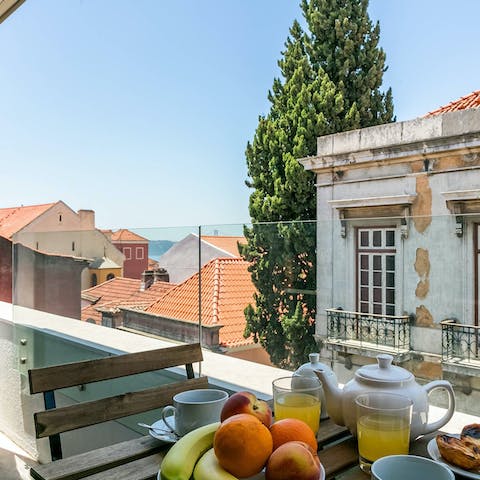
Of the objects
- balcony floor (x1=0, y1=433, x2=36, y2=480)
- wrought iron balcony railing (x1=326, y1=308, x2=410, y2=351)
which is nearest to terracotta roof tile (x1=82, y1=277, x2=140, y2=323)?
balcony floor (x1=0, y1=433, x2=36, y2=480)

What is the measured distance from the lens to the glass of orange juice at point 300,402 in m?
0.81

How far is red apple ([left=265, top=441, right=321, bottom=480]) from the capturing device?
1.87ft

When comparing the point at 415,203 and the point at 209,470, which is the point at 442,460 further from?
the point at 415,203

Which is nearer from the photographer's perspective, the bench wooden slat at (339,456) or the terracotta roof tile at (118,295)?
the bench wooden slat at (339,456)

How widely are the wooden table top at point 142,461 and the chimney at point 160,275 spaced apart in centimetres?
128

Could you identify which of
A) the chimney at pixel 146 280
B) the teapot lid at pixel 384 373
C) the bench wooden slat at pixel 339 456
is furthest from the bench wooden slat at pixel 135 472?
the chimney at pixel 146 280

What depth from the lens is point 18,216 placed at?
35.5 feet

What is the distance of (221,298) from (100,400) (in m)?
0.95

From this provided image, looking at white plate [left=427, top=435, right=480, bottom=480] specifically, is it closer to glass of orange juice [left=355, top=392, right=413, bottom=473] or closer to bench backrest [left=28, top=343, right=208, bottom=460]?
glass of orange juice [left=355, top=392, right=413, bottom=473]

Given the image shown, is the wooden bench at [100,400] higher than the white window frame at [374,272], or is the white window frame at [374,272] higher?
the white window frame at [374,272]

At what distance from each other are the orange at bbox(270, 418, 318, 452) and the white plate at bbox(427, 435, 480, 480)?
0.63 ft

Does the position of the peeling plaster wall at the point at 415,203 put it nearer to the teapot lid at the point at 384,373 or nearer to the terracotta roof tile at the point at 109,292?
the teapot lid at the point at 384,373

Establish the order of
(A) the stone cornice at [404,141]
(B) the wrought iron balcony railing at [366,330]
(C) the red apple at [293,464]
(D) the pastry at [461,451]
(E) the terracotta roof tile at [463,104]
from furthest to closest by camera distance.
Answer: (E) the terracotta roof tile at [463,104] → (A) the stone cornice at [404,141] → (B) the wrought iron balcony railing at [366,330] → (D) the pastry at [461,451] → (C) the red apple at [293,464]

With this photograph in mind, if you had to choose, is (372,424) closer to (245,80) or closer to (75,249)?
(75,249)
